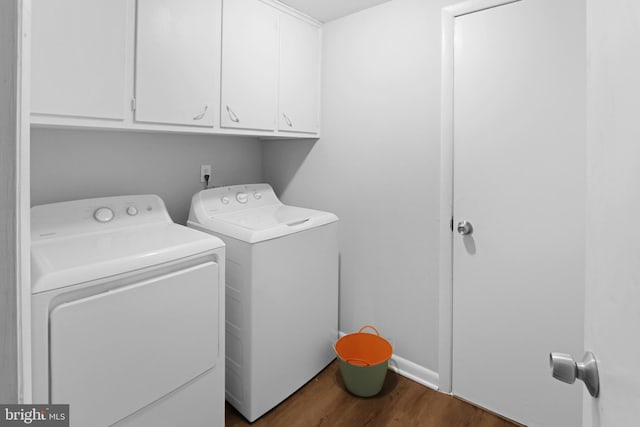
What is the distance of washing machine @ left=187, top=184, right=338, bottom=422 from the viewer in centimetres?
177

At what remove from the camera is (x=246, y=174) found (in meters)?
2.69

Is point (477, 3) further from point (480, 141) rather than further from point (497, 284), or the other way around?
point (497, 284)

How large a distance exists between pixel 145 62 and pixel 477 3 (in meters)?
1.63

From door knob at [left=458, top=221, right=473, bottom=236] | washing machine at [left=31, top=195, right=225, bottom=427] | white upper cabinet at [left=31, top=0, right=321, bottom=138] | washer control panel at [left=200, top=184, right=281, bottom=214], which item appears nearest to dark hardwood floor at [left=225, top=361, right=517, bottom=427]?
washing machine at [left=31, top=195, right=225, bottom=427]

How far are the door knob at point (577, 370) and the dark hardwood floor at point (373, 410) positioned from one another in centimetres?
144

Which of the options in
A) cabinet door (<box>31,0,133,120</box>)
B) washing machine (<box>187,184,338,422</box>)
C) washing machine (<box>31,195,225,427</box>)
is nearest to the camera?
washing machine (<box>31,195,225,427</box>)

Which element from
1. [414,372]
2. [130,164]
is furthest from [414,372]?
[130,164]

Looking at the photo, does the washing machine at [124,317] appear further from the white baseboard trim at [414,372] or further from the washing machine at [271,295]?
the white baseboard trim at [414,372]

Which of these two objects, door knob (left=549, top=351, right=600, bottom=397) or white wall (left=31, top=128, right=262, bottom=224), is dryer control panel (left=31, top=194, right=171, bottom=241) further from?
door knob (left=549, top=351, right=600, bottom=397)

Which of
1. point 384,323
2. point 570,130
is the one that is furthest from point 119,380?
point 570,130

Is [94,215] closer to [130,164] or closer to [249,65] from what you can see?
[130,164]

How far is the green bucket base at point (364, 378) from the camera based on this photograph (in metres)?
1.95

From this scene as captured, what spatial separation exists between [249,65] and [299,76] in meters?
0.43

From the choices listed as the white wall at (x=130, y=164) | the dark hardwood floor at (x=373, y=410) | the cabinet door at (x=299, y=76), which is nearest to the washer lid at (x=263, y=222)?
the white wall at (x=130, y=164)
